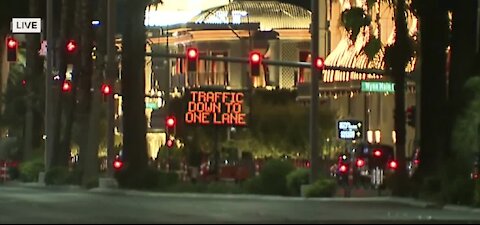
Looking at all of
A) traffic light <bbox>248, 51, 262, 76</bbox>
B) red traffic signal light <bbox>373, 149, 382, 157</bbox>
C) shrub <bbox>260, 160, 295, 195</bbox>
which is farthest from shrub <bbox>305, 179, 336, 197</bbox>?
red traffic signal light <bbox>373, 149, 382, 157</bbox>

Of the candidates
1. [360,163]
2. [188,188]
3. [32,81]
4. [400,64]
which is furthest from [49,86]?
[400,64]

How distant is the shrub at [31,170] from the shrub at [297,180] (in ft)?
57.7

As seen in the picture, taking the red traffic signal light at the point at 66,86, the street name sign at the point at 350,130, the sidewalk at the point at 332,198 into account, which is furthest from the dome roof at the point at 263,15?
the street name sign at the point at 350,130

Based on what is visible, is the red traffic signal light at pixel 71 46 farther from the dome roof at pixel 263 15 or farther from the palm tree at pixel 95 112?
the dome roof at pixel 263 15

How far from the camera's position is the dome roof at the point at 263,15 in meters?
93.4

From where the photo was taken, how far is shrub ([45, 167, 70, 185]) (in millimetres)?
47312

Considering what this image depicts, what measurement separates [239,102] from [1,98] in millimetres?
29425

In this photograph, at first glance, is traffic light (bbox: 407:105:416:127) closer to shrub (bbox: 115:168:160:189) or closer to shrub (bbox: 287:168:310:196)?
shrub (bbox: 287:168:310:196)

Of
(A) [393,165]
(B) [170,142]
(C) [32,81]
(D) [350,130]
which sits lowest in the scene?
(A) [393,165]

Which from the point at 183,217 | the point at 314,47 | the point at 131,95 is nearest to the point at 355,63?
the point at 131,95

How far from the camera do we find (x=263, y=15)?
3730 inches

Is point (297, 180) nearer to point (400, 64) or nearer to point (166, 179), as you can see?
point (400, 64)

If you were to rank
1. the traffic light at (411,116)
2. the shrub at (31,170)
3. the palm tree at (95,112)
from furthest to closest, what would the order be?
the shrub at (31,170)
the palm tree at (95,112)
the traffic light at (411,116)

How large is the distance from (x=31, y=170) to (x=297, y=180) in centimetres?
1861
